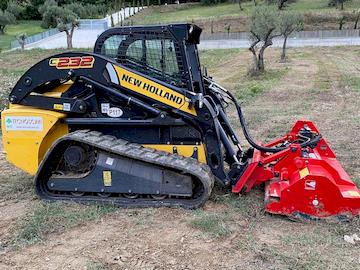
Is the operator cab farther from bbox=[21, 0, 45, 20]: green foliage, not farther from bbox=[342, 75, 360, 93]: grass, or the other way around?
bbox=[21, 0, 45, 20]: green foliage

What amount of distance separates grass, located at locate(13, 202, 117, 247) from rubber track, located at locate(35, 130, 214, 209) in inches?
5.7

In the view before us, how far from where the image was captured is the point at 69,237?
5.32m

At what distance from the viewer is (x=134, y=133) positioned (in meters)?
6.43

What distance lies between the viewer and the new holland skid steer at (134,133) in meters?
5.98

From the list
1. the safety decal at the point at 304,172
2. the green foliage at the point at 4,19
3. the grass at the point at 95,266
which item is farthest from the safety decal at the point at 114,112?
the green foliage at the point at 4,19

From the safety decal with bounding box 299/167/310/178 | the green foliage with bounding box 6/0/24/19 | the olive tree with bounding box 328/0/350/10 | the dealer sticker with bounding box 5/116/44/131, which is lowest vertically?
the safety decal with bounding box 299/167/310/178

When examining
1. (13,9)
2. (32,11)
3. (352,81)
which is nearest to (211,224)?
(352,81)

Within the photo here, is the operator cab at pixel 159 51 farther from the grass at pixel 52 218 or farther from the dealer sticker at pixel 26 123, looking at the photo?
the grass at pixel 52 218

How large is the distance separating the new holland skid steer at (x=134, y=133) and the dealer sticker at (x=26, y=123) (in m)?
0.01

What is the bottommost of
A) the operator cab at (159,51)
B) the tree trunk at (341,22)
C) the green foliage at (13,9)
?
the tree trunk at (341,22)

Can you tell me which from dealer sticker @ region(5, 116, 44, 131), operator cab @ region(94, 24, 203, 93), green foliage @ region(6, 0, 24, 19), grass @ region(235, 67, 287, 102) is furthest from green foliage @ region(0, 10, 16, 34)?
operator cab @ region(94, 24, 203, 93)

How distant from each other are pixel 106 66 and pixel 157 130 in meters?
1.03

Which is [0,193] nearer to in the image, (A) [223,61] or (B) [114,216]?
(B) [114,216]

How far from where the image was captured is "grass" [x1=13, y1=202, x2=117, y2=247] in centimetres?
536
